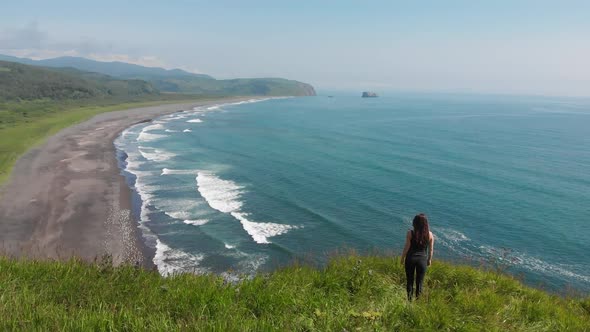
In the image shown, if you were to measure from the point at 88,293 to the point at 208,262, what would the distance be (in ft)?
52.6

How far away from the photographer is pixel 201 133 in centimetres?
7950

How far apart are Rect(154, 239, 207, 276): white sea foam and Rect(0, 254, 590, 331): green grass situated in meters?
13.0

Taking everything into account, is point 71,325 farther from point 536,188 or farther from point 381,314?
point 536,188

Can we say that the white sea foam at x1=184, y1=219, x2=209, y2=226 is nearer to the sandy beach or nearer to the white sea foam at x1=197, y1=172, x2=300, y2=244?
the white sea foam at x1=197, y1=172, x2=300, y2=244

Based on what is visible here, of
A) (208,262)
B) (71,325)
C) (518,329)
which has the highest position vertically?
(71,325)

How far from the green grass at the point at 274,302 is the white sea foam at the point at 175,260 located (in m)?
13.0

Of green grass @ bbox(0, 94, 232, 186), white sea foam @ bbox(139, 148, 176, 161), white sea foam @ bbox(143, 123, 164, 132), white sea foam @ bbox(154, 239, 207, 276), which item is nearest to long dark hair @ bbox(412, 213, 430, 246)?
white sea foam @ bbox(154, 239, 207, 276)

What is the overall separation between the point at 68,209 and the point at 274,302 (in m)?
30.2

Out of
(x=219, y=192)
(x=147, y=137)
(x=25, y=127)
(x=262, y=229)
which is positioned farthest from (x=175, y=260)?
(x=25, y=127)

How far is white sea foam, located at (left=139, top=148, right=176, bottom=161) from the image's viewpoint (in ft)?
175

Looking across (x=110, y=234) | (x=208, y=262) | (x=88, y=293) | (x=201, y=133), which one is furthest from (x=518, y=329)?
(x=201, y=133)

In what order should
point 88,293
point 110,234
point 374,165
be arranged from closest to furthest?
point 88,293 < point 110,234 < point 374,165

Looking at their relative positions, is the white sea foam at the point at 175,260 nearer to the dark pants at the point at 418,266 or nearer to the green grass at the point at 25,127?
the dark pants at the point at 418,266

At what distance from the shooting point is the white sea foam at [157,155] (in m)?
53.4
